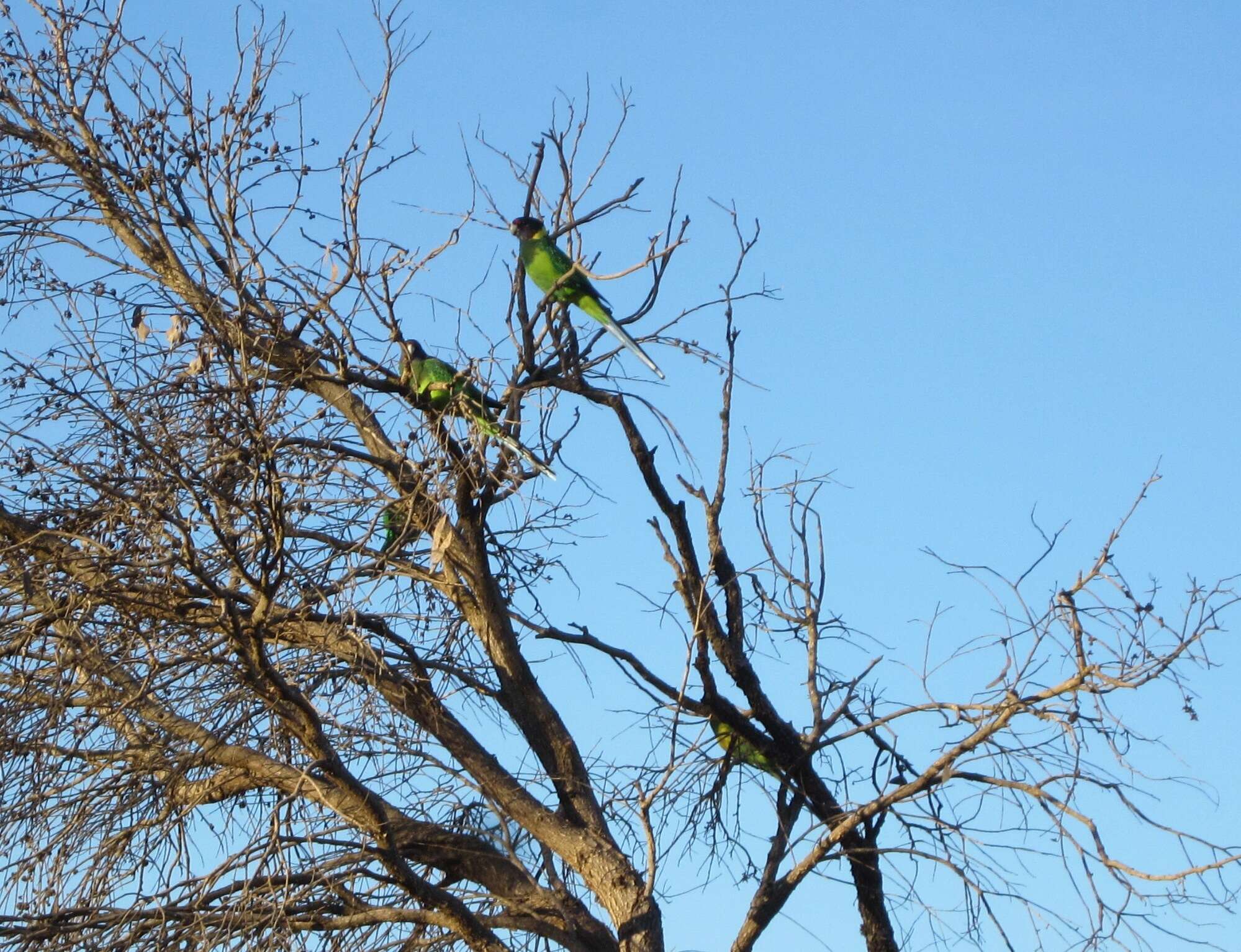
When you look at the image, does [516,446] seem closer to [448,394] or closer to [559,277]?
[448,394]

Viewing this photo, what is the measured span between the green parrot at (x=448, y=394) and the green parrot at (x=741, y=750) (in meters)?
1.32

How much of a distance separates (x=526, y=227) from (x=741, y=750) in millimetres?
2279

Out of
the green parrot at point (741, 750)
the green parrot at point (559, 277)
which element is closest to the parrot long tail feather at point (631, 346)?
the green parrot at point (559, 277)

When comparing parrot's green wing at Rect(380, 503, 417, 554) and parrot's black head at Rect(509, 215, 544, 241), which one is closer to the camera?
parrot's green wing at Rect(380, 503, 417, 554)

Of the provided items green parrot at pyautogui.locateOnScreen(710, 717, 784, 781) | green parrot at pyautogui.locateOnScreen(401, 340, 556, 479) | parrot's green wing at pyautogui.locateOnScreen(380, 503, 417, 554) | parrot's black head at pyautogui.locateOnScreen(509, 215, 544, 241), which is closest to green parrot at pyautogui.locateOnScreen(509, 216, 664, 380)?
parrot's black head at pyautogui.locateOnScreen(509, 215, 544, 241)

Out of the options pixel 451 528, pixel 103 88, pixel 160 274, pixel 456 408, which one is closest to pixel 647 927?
pixel 451 528

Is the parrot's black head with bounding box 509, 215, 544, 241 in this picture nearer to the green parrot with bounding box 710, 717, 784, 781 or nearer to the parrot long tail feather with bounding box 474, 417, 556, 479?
the parrot long tail feather with bounding box 474, 417, 556, 479

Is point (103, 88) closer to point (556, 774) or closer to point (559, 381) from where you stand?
point (559, 381)

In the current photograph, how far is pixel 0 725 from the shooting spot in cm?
445

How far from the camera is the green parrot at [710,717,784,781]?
5508 mm

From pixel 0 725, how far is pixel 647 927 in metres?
2.31

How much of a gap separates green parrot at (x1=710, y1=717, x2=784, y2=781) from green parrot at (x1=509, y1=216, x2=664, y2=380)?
148 centimetres

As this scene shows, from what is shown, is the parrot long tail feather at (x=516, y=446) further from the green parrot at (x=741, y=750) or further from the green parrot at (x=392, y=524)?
the green parrot at (x=741, y=750)

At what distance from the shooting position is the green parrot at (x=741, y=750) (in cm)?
551
